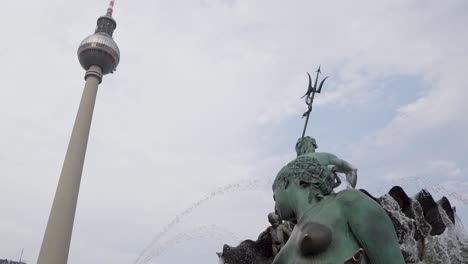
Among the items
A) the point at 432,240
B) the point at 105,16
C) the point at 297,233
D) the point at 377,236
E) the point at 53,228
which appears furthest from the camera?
the point at 105,16

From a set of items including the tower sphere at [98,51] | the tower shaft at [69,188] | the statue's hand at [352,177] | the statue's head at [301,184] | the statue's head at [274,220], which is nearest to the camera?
the statue's head at [301,184]

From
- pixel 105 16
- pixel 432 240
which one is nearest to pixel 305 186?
pixel 432 240

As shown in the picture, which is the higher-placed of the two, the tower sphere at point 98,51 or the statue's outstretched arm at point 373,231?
the tower sphere at point 98,51

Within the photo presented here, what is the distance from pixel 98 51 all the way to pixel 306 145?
52797 mm

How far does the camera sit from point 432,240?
250 inches

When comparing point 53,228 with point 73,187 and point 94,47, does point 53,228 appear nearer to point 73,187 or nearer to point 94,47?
point 73,187

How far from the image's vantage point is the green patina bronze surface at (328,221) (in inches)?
101

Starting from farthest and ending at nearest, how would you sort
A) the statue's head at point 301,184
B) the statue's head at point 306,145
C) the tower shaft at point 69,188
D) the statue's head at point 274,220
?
the tower shaft at point 69,188
the statue's head at point 274,220
the statue's head at point 306,145
the statue's head at point 301,184

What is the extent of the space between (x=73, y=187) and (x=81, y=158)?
3.51 m

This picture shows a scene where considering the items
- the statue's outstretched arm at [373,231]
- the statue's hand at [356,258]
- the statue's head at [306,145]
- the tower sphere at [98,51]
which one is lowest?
the statue's hand at [356,258]

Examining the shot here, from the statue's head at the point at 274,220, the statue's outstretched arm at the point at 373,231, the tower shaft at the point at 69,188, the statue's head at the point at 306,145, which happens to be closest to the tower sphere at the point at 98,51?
the tower shaft at the point at 69,188

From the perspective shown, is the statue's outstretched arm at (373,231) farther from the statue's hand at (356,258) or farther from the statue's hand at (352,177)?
the statue's hand at (352,177)

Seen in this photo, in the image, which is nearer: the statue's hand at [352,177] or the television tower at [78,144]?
the statue's hand at [352,177]

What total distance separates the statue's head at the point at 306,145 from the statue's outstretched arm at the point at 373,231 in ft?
4.81
